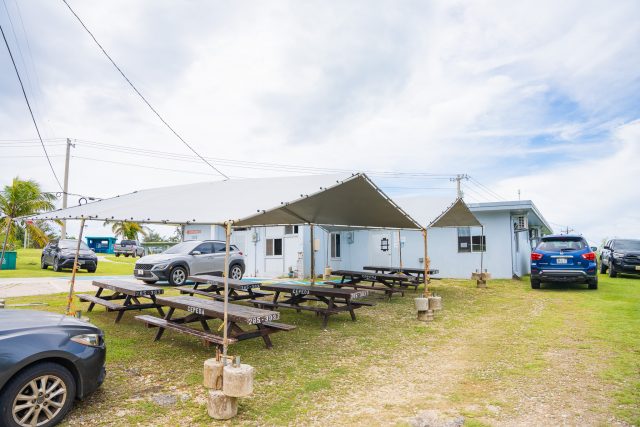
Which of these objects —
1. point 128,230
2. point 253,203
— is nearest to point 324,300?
point 253,203

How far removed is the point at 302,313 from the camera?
8836 mm

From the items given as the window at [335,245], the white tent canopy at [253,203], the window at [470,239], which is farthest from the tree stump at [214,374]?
the window at [335,245]

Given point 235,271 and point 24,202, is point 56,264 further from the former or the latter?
point 235,271

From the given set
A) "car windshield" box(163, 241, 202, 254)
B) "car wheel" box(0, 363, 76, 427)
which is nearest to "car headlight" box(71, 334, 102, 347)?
"car wheel" box(0, 363, 76, 427)

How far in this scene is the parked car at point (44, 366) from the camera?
3012 millimetres

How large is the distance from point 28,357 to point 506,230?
16215mm

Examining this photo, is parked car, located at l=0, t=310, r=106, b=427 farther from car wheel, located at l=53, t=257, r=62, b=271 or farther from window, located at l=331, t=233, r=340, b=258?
car wheel, located at l=53, t=257, r=62, b=271

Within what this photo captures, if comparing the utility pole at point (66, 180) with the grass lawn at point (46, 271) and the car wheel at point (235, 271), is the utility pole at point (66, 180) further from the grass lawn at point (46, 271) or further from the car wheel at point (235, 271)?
the car wheel at point (235, 271)

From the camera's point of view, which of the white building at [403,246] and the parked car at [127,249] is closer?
the white building at [403,246]

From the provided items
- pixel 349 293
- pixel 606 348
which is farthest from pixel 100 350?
pixel 606 348

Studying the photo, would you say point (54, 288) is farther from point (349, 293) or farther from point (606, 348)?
point (606, 348)

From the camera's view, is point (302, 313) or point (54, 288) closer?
point (302, 313)

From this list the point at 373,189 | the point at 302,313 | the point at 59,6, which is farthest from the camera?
the point at 59,6

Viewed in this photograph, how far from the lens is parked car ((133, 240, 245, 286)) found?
1312cm
